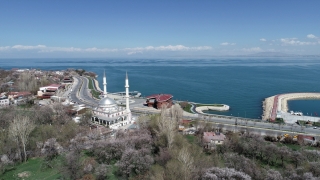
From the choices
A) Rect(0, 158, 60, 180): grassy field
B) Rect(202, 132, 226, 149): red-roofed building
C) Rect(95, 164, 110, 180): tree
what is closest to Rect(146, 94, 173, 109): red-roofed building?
Rect(202, 132, 226, 149): red-roofed building

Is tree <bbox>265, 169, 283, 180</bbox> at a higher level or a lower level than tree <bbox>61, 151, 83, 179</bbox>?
higher

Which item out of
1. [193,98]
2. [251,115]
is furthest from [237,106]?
[193,98]

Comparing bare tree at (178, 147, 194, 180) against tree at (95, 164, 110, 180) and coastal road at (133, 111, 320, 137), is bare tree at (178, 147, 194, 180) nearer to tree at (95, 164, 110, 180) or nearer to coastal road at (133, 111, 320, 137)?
tree at (95, 164, 110, 180)

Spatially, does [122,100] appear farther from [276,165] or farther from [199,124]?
[276,165]

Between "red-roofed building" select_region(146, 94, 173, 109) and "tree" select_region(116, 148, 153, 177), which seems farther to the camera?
"red-roofed building" select_region(146, 94, 173, 109)

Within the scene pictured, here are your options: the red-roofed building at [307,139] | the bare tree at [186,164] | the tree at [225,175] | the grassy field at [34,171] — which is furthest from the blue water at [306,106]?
the grassy field at [34,171]

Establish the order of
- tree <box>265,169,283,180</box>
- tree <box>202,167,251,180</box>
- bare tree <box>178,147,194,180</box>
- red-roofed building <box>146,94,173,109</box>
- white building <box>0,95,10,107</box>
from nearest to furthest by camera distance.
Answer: tree <box>202,167,251,180</box> → tree <box>265,169,283,180</box> → bare tree <box>178,147,194,180</box> → red-roofed building <box>146,94,173,109</box> → white building <box>0,95,10,107</box>
